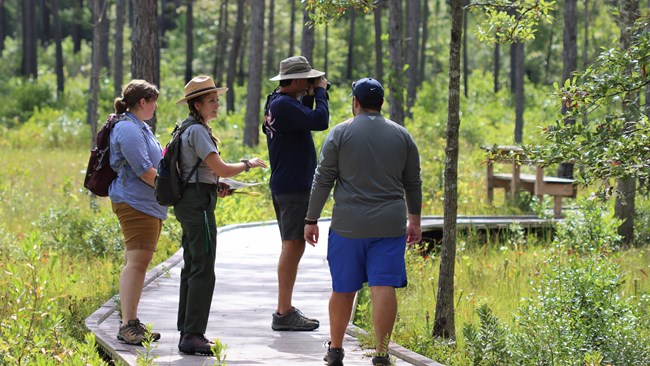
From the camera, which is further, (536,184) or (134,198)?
(536,184)

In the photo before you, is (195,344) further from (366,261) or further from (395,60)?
(395,60)

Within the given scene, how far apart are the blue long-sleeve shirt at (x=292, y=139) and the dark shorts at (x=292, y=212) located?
47mm

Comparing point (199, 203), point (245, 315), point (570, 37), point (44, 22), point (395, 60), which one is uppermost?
point (44, 22)

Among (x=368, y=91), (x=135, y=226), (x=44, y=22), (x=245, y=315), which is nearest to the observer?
(x=368, y=91)

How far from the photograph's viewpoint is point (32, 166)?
26.9 metres

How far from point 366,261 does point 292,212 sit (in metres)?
1.44

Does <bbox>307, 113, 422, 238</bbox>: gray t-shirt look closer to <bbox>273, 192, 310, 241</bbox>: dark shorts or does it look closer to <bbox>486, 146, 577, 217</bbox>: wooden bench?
<bbox>273, 192, 310, 241</bbox>: dark shorts

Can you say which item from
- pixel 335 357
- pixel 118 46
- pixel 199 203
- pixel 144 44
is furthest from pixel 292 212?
pixel 118 46

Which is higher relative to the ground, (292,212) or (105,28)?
(105,28)

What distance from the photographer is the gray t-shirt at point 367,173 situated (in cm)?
709

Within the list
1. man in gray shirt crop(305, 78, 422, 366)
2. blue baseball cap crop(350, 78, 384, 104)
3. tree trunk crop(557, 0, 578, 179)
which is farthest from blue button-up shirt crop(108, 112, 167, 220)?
tree trunk crop(557, 0, 578, 179)

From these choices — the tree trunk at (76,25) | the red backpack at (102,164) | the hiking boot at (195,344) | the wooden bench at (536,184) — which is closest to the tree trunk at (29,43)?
the tree trunk at (76,25)

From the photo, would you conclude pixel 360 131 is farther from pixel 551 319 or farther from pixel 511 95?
pixel 511 95

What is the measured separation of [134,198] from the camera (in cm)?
786
